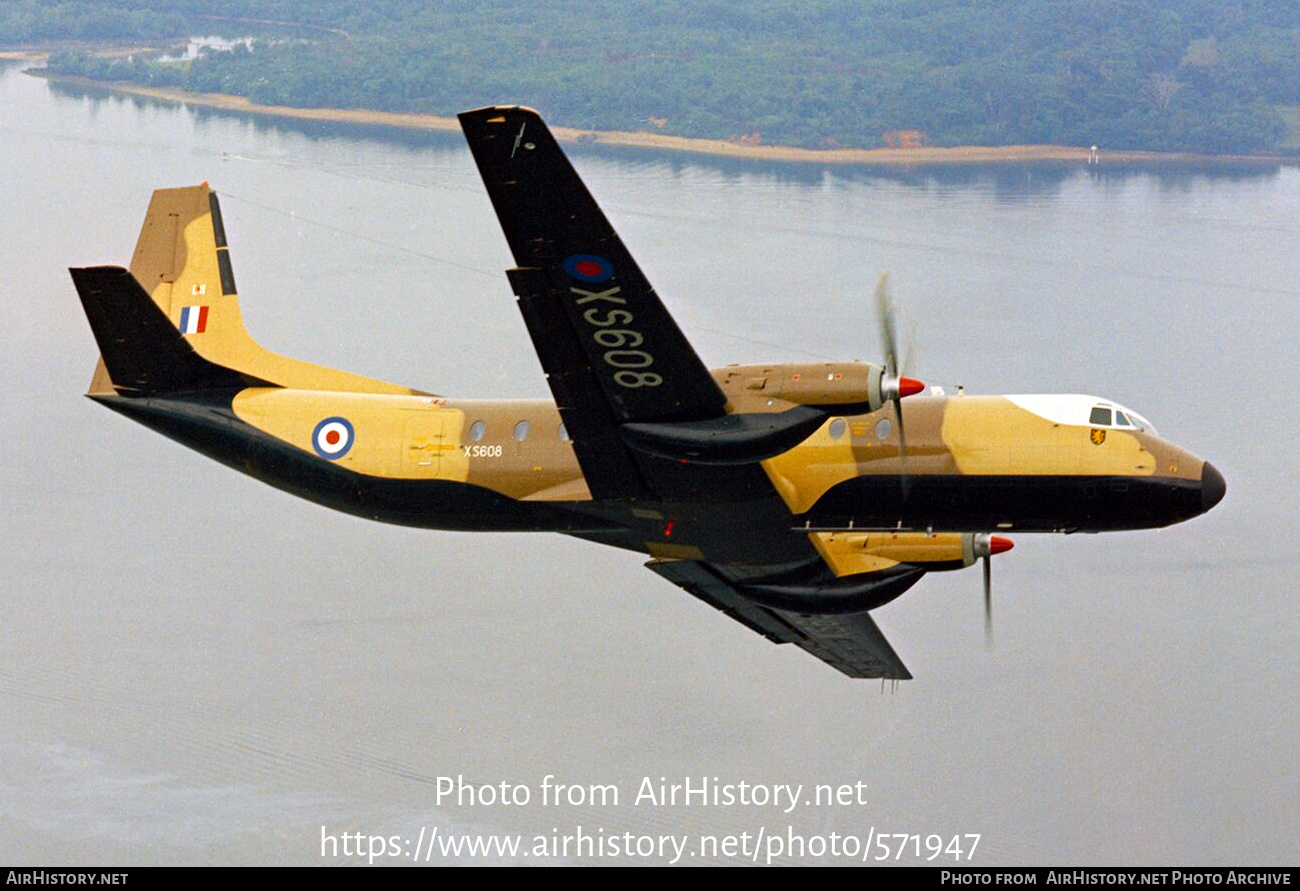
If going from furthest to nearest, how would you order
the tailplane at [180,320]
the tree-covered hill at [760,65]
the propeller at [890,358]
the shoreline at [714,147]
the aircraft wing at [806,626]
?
the tree-covered hill at [760,65], the shoreline at [714,147], the aircraft wing at [806,626], the tailplane at [180,320], the propeller at [890,358]

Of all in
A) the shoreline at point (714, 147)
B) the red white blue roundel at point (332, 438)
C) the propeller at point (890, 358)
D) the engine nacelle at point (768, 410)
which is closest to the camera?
the propeller at point (890, 358)

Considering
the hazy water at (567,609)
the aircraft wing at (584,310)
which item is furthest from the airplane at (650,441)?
the hazy water at (567,609)

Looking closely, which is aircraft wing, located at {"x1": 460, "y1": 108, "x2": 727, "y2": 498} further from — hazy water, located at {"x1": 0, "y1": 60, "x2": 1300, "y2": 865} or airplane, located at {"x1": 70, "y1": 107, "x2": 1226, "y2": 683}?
hazy water, located at {"x1": 0, "y1": 60, "x2": 1300, "y2": 865}

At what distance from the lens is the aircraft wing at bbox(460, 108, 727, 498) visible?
25859 mm

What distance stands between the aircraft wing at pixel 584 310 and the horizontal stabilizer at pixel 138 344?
8318 millimetres

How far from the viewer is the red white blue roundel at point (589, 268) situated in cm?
2725

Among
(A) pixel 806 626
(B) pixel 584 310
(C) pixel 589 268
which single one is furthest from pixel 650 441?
(A) pixel 806 626

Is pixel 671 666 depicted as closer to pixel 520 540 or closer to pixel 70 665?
pixel 520 540

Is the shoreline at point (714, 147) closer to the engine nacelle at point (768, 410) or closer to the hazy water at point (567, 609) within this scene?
the hazy water at point (567, 609)

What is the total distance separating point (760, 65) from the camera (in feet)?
352

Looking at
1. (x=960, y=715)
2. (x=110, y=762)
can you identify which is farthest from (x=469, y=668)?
(x=960, y=715)

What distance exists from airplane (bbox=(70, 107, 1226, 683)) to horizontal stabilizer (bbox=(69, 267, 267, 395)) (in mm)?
43

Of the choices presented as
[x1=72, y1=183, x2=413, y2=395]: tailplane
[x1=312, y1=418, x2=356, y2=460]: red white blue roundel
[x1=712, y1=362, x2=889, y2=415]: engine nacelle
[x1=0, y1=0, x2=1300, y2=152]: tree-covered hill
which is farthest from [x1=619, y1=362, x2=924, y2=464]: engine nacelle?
[x1=0, y1=0, x2=1300, y2=152]: tree-covered hill

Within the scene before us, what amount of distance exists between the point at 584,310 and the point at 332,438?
276 inches
